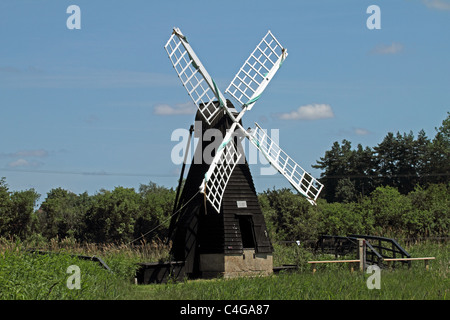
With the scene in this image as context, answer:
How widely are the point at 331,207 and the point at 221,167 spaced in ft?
53.9

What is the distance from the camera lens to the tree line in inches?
1126

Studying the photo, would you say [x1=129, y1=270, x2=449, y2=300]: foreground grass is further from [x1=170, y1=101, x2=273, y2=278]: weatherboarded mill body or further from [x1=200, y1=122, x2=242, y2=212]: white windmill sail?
[x1=200, y1=122, x2=242, y2=212]: white windmill sail

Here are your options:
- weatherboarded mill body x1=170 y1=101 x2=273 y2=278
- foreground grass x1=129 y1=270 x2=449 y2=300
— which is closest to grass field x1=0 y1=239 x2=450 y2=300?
foreground grass x1=129 y1=270 x2=449 y2=300

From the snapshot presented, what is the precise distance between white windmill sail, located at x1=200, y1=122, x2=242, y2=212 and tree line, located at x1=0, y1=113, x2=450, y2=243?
7.99ft

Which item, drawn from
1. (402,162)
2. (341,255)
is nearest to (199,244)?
(341,255)

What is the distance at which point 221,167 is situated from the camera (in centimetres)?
1853

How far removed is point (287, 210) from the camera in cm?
3675

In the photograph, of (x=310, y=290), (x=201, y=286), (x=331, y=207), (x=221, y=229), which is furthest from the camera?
(x=331, y=207)

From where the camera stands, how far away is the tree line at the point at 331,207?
2859 cm

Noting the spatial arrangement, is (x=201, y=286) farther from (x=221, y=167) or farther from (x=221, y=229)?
(x=221, y=167)

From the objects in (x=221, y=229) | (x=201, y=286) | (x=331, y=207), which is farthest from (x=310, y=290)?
(x=331, y=207)

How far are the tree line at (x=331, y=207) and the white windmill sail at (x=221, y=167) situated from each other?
7.99 feet

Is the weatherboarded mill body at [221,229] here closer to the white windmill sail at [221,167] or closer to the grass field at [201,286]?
the white windmill sail at [221,167]
